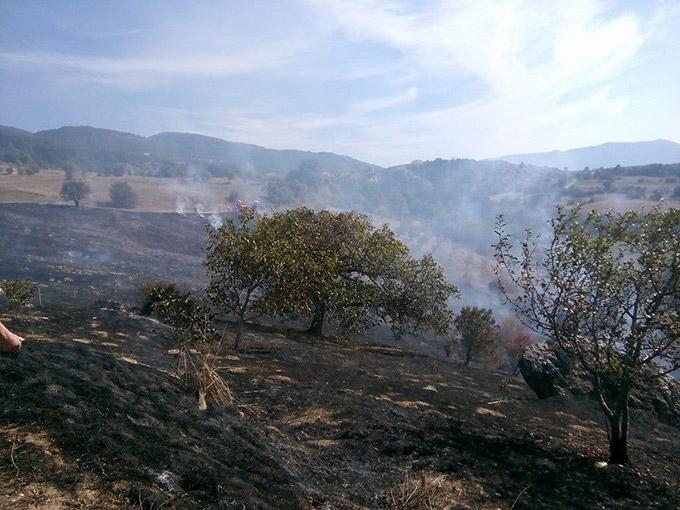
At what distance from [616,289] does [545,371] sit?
38.0 ft

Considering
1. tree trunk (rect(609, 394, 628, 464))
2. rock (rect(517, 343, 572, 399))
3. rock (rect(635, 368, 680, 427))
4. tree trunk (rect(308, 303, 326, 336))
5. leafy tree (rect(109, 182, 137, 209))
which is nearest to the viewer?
tree trunk (rect(609, 394, 628, 464))

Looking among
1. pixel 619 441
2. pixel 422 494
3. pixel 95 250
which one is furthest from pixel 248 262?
pixel 95 250

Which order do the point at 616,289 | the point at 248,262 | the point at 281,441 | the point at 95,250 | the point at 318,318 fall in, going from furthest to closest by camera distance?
1. the point at 95,250
2. the point at 318,318
3. the point at 248,262
4. the point at 616,289
5. the point at 281,441

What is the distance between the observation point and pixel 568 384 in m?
22.5

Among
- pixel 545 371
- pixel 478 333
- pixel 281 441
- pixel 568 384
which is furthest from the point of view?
pixel 478 333

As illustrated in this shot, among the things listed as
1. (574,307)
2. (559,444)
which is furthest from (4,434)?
(559,444)

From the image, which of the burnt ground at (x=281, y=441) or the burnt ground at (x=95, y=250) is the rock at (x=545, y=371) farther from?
the burnt ground at (x=95, y=250)

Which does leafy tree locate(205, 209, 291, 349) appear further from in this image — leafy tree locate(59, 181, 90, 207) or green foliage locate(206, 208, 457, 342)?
leafy tree locate(59, 181, 90, 207)

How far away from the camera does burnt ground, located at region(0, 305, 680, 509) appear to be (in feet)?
19.1

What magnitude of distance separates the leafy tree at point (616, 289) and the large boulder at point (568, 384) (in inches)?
379

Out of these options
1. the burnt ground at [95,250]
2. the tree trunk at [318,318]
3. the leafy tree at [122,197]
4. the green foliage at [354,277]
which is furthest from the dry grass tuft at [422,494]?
the leafy tree at [122,197]

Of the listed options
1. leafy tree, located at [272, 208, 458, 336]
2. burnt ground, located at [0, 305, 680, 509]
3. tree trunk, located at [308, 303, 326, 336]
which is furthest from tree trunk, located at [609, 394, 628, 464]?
tree trunk, located at [308, 303, 326, 336]

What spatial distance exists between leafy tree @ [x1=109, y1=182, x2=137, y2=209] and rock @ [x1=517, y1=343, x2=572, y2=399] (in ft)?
436

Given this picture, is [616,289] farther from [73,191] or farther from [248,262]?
[73,191]
